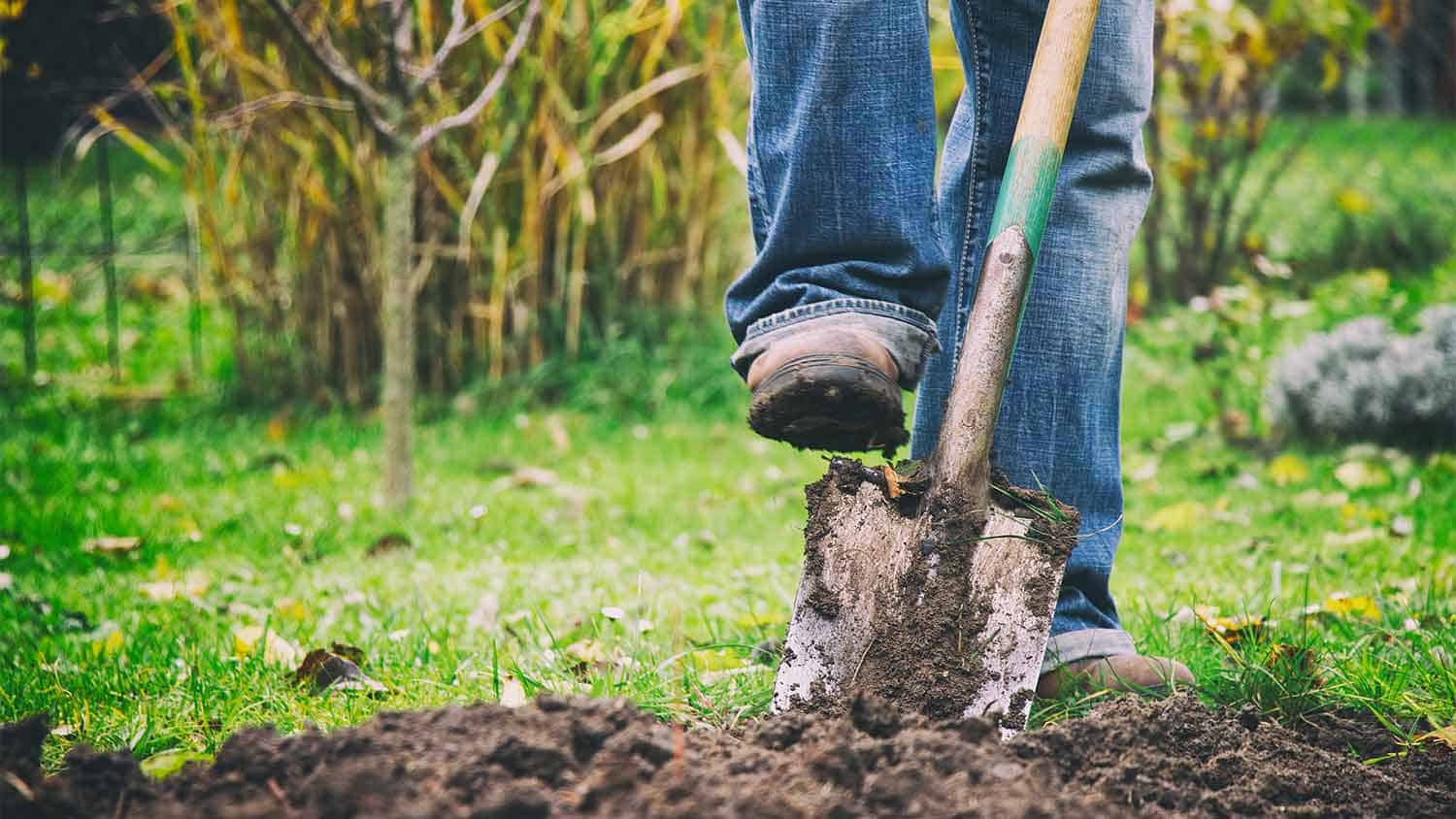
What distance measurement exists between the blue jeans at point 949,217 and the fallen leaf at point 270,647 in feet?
2.92

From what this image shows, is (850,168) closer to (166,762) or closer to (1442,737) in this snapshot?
(1442,737)

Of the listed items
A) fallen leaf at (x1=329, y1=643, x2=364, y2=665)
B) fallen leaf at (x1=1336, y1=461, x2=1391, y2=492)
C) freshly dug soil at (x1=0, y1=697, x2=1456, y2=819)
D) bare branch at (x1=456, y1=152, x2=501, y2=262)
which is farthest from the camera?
bare branch at (x1=456, y1=152, x2=501, y2=262)

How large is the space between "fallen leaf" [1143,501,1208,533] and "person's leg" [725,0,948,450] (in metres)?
1.60

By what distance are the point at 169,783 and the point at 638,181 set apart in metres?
3.71

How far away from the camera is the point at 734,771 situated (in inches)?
47.0

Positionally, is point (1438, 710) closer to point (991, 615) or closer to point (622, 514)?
point (991, 615)

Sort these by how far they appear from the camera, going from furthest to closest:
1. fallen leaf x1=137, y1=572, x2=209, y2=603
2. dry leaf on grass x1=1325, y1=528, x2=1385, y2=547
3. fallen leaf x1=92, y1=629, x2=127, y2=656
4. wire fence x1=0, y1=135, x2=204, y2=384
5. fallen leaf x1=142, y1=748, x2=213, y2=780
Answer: wire fence x1=0, y1=135, x2=204, y2=384 < dry leaf on grass x1=1325, y1=528, x2=1385, y2=547 < fallen leaf x1=137, y1=572, x2=209, y2=603 < fallen leaf x1=92, y1=629, x2=127, y2=656 < fallen leaf x1=142, y1=748, x2=213, y2=780

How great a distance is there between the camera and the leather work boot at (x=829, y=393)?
1460 millimetres

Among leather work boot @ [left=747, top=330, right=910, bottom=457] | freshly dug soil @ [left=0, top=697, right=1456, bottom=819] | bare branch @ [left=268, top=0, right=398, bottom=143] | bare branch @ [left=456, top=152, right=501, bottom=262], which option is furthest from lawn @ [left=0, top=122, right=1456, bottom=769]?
bare branch @ [left=268, top=0, right=398, bottom=143]

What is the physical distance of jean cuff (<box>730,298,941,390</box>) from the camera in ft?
5.13

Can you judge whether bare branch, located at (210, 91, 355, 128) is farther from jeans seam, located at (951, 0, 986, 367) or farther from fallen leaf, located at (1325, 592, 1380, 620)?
fallen leaf, located at (1325, 592, 1380, 620)

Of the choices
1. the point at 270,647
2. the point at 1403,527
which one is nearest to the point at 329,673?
the point at 270,647

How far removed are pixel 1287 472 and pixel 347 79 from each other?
275 cm

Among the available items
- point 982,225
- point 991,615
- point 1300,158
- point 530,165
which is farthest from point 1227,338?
point 1300,158
